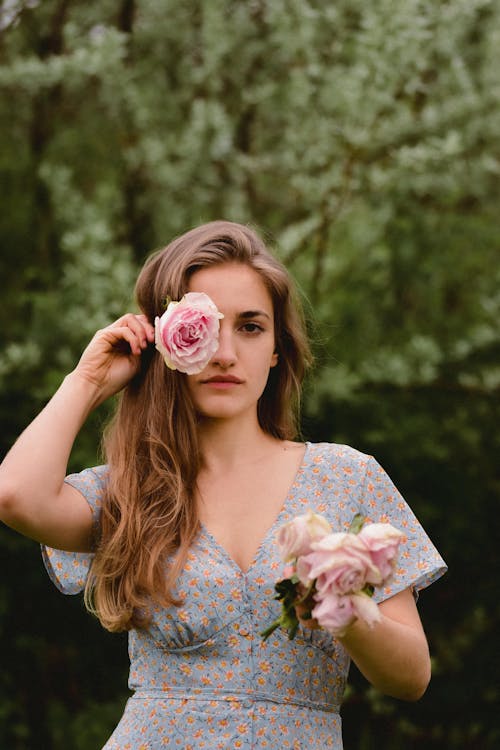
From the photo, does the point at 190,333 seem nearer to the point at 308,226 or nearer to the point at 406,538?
the point at 406,538

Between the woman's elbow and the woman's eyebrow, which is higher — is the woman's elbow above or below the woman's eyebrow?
below

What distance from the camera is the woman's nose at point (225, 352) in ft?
7.83

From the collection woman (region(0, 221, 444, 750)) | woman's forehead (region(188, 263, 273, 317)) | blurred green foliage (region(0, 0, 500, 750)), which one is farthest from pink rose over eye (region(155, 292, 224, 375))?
blurred green foliage (region(0, 0, 500, 750))

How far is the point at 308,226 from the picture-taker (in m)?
4.86

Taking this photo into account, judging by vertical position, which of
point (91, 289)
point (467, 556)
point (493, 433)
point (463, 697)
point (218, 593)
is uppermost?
point (218, 593)

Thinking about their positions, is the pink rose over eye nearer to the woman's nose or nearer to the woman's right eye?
the woman's nose

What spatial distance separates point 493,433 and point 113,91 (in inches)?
97.0

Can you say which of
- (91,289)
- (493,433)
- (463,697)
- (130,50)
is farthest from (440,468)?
(130,50)

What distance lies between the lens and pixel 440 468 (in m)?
5.07

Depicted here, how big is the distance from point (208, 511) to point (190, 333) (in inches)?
16.6

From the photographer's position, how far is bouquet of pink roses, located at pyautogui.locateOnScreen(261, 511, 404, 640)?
175 cm

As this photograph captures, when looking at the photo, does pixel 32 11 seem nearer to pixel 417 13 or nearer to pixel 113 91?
pixel 113 91

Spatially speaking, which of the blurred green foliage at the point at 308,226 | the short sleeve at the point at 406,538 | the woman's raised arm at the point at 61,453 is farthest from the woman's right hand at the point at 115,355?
the blurred green foliage at the point at 308,226

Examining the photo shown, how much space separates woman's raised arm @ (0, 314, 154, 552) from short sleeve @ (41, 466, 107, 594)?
0.04 metres
